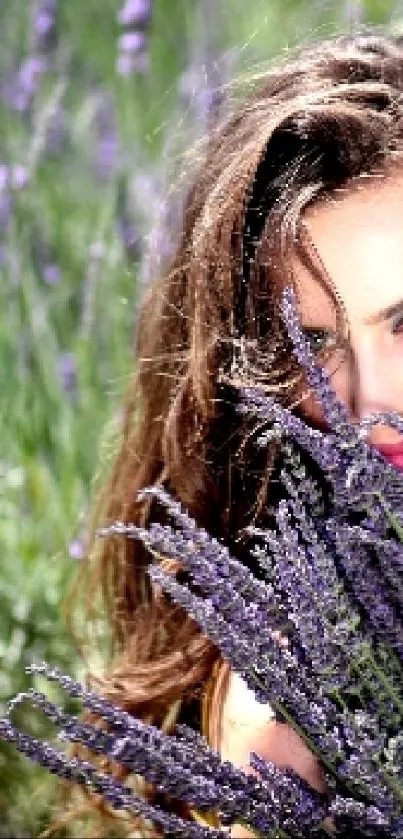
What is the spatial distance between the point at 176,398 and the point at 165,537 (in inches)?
22.9

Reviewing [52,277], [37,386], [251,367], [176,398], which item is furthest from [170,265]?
[52,277]

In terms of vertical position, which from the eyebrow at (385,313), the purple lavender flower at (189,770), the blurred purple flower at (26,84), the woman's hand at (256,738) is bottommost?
the purple lavender flower at (189,770)

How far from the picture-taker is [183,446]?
1.41 meters

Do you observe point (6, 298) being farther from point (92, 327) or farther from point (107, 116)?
point (107, 116)

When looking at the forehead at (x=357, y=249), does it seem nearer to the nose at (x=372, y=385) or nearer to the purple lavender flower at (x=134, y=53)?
the nose at (x=372, y=385)

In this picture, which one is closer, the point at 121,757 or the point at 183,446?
the point at 121,757

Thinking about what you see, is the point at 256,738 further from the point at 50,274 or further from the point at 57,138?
the point at 57,138

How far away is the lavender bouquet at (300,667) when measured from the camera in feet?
2.68

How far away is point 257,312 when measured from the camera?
1253 mm

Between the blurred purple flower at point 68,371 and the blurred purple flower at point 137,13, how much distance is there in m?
0.50

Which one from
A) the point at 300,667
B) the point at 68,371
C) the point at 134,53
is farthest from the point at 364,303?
the point at 134,53

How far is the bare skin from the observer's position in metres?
1.10

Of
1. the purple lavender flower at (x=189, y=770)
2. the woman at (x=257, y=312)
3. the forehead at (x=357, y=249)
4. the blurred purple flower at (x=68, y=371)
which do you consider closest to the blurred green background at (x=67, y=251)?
the blurred purple flower at (x=68, y=371)

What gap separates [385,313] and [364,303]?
2cm
